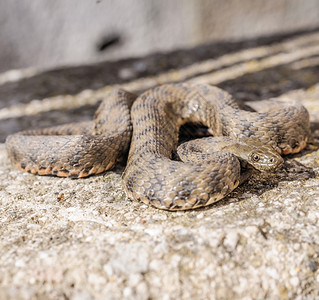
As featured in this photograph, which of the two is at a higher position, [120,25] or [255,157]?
[120,25]

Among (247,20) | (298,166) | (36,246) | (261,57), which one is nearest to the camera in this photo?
(36,246)

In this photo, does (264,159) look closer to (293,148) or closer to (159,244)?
(293,148)

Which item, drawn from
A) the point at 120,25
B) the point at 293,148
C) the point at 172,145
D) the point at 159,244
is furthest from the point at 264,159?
the point at 120,25

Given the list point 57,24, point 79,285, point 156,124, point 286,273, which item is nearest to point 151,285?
point 79,285

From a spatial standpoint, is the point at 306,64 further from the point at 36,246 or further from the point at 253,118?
the point at 36,246

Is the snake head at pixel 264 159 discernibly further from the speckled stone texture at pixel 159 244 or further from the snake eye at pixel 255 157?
the speckled stone texture at pixel 159 244

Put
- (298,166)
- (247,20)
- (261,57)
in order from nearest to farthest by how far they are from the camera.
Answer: (298,166), (261,57), (247,20)
